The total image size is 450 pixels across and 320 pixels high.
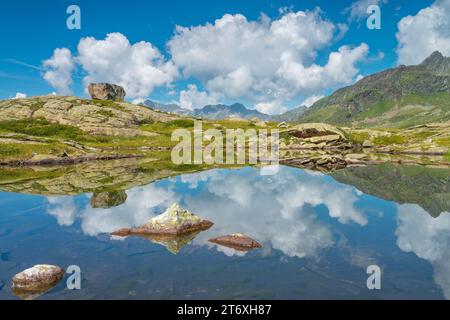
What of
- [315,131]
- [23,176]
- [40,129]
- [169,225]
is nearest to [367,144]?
[315,131]

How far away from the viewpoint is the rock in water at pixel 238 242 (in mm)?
28438

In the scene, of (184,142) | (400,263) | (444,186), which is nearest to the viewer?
(400,263)

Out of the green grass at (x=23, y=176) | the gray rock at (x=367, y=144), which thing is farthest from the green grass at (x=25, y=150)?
the gray rock at (x=367, y=144)

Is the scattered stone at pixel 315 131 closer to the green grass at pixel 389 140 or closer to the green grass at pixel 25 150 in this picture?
the green grass at pixel 389 140

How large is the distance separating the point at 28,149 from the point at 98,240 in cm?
8733

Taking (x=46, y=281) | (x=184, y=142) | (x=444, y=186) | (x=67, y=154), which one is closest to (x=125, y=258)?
(x=46, y=281)

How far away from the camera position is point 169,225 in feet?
103

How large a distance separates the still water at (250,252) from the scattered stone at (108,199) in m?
1.01

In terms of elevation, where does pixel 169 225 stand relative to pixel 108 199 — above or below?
below

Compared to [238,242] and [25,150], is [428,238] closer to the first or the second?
[238,242]

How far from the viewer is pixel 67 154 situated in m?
111

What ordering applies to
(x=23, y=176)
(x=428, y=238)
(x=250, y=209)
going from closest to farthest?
(x=428, y=238), (x=250, y=209), (x=23, y=176)

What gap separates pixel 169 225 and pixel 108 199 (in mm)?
20194
